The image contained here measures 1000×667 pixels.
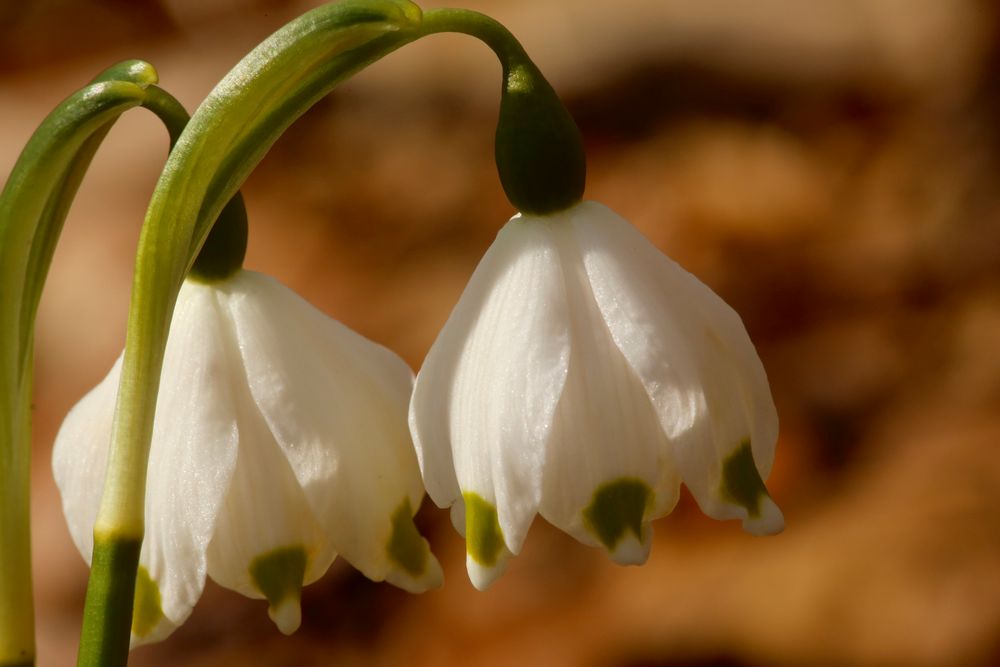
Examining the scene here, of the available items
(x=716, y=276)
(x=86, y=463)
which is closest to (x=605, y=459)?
(x=86, y=463)

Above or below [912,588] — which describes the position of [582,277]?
above

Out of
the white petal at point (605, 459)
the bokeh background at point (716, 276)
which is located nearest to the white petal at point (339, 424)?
the white petal at point (605, 459)

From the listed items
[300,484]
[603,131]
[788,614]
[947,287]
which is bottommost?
[788,614]

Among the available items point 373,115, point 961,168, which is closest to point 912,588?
point 961,168

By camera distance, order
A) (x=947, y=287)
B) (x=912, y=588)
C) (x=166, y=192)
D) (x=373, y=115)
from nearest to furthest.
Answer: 1. (x=166, y=192)
2. (x=912, y=588)
3. (x=947, y=287)
4. (x=373, y=115)

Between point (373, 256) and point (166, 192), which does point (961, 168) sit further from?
point (166, 192)

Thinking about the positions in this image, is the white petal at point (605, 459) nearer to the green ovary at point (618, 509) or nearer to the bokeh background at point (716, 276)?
the green ovary at point (618, 509)
